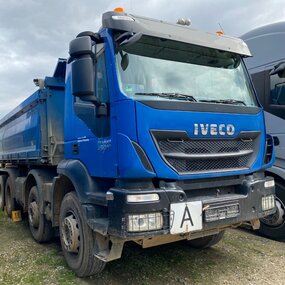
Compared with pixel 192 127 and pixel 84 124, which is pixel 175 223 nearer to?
pixel 192 127

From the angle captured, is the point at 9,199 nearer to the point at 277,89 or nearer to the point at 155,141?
the point at 155,141

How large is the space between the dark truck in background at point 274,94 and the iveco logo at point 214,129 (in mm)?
2051

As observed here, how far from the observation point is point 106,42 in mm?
3330

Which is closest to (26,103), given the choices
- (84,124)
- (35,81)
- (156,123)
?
(35,81)

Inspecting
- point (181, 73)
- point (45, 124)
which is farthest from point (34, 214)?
point (181, 73)

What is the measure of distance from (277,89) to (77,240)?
3.75 m

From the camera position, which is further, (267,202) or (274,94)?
(274,94)

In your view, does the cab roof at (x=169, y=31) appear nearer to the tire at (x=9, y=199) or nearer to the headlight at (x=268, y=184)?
the headlight at (x=268, y=184)

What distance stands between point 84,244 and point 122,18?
7.68 ft

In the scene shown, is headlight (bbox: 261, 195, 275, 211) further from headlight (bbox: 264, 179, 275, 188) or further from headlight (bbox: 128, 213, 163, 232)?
headlight (bbox: 128, 213, 163, 232)

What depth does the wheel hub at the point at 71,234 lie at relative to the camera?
3747 millimetres

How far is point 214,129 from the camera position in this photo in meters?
3.38

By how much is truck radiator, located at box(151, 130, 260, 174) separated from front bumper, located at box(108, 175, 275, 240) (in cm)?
16

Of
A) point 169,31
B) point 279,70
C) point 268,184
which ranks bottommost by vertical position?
point 268,184
